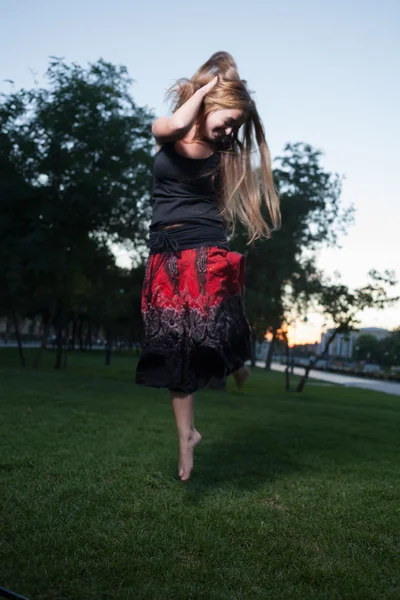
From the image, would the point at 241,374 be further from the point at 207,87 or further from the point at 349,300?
the point at 349,300

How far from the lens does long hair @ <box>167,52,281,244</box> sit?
3.65 meters

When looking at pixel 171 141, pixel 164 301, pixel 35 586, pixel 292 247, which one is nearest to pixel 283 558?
pixel 35 586

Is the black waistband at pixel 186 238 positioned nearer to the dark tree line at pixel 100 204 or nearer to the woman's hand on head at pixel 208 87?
the woman's hand on head at pixel 208 87

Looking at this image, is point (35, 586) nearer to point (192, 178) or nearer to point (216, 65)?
point (192, 178)

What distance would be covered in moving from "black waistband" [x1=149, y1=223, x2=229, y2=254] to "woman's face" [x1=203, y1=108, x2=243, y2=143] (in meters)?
0.50

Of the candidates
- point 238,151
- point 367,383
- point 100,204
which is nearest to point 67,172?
point 100,204

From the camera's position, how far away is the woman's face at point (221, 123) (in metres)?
3.63

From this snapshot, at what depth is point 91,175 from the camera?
22.5 meters

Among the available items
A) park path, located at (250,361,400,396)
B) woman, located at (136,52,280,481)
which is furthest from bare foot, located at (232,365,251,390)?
park path, located at (250,361,400,396)

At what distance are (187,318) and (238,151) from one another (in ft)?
3.33

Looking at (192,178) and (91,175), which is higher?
(91,175)

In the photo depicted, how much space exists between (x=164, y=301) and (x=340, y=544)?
1.59 m

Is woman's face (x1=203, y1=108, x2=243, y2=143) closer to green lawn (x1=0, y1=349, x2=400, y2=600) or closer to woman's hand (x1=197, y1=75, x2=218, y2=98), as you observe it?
woman's hand (x1=197, y1=75, x2=218, y2=98)

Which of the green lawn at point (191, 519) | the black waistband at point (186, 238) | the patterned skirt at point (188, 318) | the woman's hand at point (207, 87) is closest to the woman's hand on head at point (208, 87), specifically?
the woman's hand at point (207, 87)
